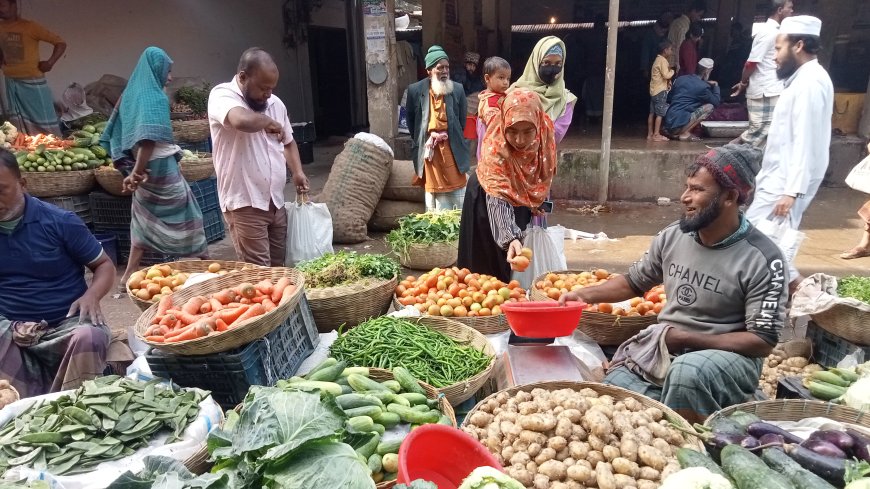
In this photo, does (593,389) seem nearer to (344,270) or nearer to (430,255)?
(344,270)

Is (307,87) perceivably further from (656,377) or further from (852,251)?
(656,377)

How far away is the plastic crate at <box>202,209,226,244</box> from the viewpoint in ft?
21.5

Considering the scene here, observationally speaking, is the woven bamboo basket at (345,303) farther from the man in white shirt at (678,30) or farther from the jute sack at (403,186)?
the man in white shirt at (678,30)

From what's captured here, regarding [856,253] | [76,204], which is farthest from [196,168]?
[856,253]

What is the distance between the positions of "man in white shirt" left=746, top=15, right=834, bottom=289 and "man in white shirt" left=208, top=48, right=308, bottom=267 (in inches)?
149

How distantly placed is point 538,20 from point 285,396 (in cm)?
1381

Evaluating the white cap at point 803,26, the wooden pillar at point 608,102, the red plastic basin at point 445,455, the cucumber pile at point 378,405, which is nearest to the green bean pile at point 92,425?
the cucumber pile at point 378,405

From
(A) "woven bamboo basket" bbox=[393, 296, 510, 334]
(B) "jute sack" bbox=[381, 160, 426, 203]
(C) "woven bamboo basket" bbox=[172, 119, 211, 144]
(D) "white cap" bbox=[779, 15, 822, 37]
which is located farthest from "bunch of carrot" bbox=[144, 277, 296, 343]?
(C) "woven bamboo basket" bbox=[172, 119, 211, 144]

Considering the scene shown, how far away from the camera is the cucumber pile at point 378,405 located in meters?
2.15

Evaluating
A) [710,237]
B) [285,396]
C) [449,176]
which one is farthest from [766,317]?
[449,176]

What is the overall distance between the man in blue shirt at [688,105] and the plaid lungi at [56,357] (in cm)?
881

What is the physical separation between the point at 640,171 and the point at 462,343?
19.3 ft

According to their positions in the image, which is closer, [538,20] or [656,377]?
[656,377]

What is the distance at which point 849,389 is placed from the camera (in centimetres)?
255
